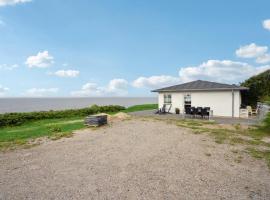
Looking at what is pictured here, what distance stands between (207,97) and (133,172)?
12.3 m

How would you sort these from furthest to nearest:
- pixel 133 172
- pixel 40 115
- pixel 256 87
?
pixel 256 87
pixel 40 115
pixel 133 172

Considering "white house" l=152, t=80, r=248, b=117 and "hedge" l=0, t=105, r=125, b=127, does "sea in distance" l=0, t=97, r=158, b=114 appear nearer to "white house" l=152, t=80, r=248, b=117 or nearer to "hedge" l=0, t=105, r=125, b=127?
"hedge" l=0, t=105, r=125, b=127

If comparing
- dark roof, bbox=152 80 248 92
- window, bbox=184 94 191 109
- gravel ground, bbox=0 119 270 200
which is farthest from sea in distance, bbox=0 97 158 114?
gravel ground, bbox=0 119 270 200

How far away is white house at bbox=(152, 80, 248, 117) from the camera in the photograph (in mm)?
14336

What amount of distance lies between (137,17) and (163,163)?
14025 mm

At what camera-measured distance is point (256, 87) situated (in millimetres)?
19562

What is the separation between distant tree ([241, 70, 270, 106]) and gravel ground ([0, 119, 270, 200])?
13.8 m

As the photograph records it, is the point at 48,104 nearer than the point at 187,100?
No

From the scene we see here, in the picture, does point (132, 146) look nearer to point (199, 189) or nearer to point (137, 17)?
point (199, 189)

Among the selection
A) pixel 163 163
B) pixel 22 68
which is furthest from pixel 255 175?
pixel 22 68

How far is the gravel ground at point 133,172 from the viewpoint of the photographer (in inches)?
146

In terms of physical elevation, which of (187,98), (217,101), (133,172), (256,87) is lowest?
(133,172)

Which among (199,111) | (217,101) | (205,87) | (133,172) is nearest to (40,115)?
(199,111)

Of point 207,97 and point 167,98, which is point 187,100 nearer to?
point 207,97
